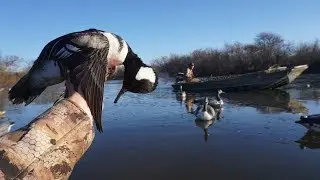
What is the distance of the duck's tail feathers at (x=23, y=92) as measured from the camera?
2162 mm

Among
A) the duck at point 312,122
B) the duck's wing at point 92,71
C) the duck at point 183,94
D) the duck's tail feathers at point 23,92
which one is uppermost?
the duck's wing at point 92,71

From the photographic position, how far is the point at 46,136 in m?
1.52

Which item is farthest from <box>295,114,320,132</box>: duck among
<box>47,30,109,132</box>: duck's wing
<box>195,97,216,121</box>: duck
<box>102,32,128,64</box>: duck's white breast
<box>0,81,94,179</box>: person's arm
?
<box>0,81,94,179</box>: person's arm

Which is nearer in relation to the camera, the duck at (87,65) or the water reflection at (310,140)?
the duck at (87,65)

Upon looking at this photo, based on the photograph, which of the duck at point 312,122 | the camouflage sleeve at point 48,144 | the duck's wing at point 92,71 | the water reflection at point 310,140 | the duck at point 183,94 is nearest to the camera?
the camouflage sleeve at point 48,144

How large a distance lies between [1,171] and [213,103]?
2009 centimetres

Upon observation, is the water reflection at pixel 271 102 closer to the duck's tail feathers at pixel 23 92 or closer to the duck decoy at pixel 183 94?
the duck decoy at pixel 183 94

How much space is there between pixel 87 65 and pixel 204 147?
11713 mm

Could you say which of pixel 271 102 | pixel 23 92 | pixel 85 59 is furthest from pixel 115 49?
pixel 271 102

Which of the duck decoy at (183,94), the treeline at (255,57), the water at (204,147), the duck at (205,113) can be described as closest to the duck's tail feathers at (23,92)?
the water at (204,147)

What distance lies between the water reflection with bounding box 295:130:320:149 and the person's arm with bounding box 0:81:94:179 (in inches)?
475

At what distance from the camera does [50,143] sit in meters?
1.52

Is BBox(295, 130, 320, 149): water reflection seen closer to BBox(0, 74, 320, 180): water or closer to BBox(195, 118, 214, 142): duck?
BBox(0, 74, 320, 180): water

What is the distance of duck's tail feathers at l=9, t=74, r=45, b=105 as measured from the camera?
7.09 ft
